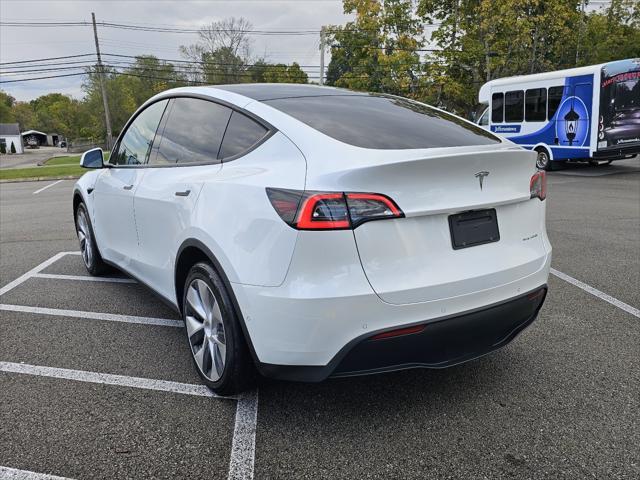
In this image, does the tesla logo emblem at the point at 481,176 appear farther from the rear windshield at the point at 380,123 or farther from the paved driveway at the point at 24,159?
the paved driveway at the point at 24,159

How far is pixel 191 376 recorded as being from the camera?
3131 millimetres

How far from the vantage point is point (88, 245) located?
16.9 feet

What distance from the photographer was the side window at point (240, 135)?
9.05 feet

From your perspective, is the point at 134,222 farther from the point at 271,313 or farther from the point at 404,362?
the point at 404,362

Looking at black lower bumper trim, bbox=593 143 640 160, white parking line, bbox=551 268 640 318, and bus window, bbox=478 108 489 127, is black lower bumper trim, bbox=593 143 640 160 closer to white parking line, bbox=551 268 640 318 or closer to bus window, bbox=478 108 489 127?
bus window, bbox=478 108 489 127

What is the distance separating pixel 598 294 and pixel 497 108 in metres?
15.3

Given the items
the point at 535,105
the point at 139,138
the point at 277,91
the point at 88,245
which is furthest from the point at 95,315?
the point at 535,105

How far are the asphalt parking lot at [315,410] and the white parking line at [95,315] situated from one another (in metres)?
0.02

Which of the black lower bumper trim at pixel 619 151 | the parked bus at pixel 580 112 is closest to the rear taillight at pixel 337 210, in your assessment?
the parked bus at pixel 580 112

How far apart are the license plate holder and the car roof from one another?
4.33ft

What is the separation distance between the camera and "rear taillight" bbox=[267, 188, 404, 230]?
2.18 meters

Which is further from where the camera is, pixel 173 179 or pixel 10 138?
pixel 10 138

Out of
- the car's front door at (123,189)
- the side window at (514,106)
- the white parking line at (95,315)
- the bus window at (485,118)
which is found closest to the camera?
the car's front door at (123,189)

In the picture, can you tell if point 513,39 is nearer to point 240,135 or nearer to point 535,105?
point 535,105
